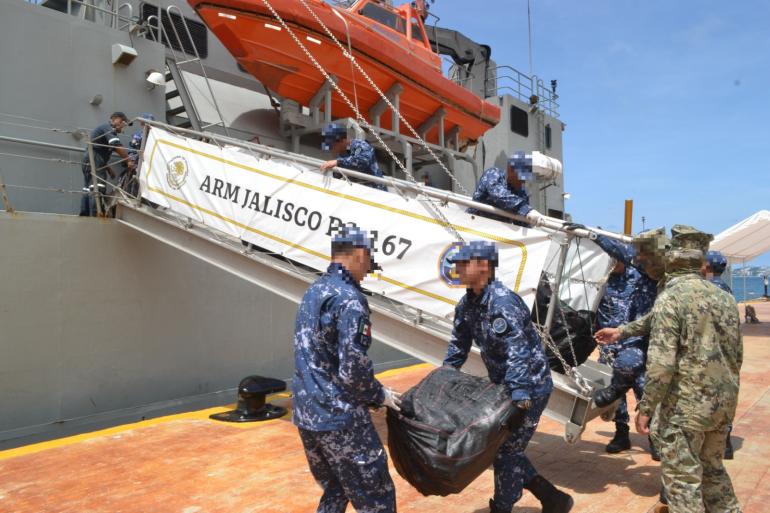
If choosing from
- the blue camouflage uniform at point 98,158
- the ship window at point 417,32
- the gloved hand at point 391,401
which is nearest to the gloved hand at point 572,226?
the gloved hand at point 391,401

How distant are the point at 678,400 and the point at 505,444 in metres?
0.88

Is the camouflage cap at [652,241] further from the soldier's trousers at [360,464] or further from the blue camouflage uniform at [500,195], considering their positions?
the soldier's trousers at [360,464]

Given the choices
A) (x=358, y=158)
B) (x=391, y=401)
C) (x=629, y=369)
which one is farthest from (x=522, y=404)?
Answer: (x=358, y=158)

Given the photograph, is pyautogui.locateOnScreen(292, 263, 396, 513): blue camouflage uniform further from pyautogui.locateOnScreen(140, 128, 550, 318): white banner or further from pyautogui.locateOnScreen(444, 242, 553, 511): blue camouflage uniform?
pyautogui.locateOnScreen(140, 128, 550, 318): white banner

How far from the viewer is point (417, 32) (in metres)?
11.1

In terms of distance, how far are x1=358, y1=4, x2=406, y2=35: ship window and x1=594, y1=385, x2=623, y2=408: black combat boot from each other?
8282mm

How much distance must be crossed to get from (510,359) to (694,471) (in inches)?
37.7

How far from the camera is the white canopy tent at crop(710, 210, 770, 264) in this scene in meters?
12.1

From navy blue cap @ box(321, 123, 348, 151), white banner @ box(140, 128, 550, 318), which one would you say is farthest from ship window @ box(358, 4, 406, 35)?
navy blue cap @ box(321, 123, 348, 151)

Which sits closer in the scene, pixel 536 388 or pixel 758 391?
pixel 536 388

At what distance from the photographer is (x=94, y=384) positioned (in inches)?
234

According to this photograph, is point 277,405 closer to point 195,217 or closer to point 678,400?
point 195,217

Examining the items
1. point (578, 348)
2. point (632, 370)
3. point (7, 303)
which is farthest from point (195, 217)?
point (632, 370)

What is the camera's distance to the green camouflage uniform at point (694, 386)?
8.70 feet
